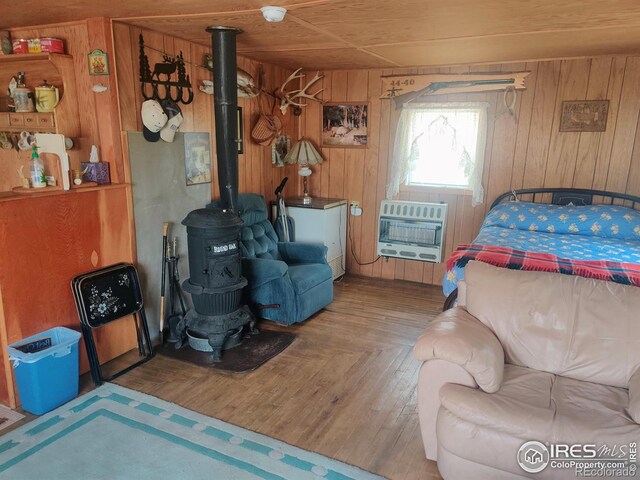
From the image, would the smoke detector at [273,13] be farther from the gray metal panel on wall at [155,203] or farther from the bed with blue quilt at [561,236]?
the bed with blue quilt at [561,236]

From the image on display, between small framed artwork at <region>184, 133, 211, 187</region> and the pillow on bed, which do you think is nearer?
small framed artwork at <region>184, 133, 211, 187</region>

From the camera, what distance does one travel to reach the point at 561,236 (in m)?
3.67

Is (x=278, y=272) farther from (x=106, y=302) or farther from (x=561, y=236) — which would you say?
(x=561, y=236)

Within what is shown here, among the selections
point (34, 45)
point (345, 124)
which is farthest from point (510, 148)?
point (34, 45)

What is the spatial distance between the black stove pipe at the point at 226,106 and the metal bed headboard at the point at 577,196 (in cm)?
272

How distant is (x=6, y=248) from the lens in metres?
2.47

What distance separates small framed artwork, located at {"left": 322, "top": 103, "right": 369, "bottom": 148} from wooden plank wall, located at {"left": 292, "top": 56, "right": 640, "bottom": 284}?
7 cm

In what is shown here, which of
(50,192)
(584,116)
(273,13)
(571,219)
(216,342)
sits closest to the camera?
(273,13)

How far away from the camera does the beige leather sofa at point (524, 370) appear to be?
1.81 m

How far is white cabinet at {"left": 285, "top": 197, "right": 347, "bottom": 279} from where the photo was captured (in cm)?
467

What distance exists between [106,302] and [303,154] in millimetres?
2625

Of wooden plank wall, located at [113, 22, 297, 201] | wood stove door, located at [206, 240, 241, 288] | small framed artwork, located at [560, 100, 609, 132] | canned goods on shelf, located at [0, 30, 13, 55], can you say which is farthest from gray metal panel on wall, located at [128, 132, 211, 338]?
small framed artwork, located at [560, 100, 609, 132]

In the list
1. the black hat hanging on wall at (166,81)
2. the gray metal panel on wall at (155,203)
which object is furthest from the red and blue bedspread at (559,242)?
the black hat hanging on wall at (166,81)

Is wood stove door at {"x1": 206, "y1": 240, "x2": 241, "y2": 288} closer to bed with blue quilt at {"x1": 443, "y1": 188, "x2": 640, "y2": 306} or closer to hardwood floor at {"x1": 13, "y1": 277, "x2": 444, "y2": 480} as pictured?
hardwood floor at {"x1": 13, "y1": 277, "x2": 444, "y2": 480}
